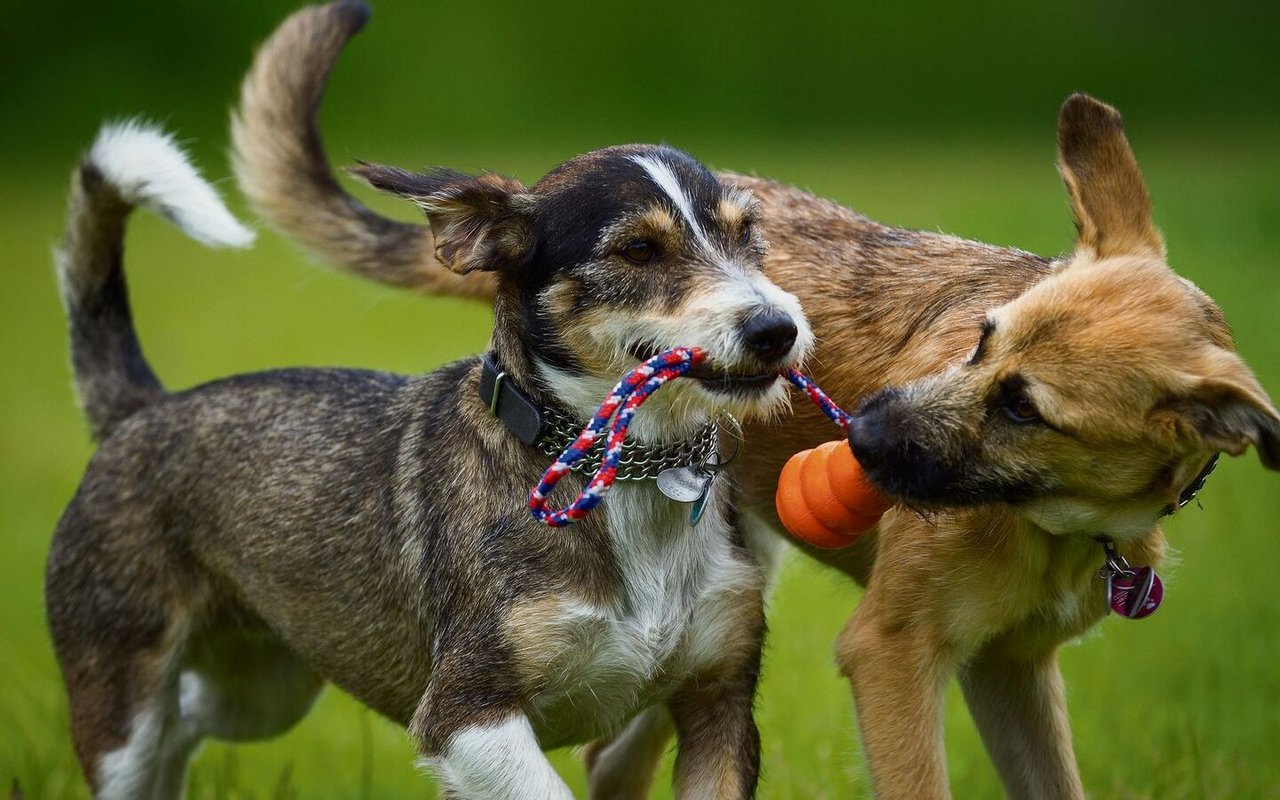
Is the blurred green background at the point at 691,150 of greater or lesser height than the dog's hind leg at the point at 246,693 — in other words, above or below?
below

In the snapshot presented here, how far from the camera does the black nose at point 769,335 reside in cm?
412

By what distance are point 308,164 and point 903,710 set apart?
3.25m

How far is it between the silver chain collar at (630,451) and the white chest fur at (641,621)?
0.23 feet

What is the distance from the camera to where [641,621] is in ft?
14.5

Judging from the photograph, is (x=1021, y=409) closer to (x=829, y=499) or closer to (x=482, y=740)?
(x=829, y=499)

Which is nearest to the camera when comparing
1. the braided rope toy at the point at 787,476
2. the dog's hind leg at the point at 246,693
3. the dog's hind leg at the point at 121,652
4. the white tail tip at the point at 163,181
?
the braided rope toy at the point at 787,476

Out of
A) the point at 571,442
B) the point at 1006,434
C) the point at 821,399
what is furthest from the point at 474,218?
the point at 1006,434

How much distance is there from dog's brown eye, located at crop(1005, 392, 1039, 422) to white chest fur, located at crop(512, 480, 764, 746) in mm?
922

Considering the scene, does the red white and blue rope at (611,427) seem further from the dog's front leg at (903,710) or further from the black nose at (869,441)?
the dog's front leg at (903,710)

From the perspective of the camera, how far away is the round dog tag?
14.2ft

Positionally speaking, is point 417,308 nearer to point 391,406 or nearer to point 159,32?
point 159,32

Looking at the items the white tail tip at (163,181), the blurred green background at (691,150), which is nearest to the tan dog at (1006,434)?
the white tail tip at (163,181)

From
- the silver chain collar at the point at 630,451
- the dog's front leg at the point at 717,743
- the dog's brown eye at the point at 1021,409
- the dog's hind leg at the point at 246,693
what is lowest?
the dog's hind leg at the point at 246,693

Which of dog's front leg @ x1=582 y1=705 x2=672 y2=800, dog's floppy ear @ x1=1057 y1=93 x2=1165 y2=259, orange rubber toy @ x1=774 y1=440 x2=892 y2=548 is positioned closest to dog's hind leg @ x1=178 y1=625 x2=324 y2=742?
dog's front leg @ x1=582 y1=705 x2=672 y2=800
